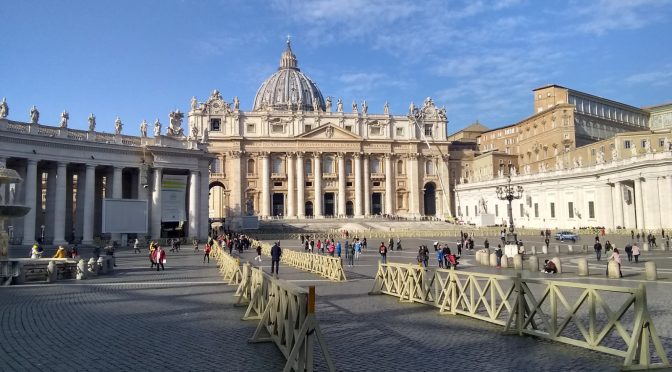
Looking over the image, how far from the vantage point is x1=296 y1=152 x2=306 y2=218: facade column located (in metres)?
80.2

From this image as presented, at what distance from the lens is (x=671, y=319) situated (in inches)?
423

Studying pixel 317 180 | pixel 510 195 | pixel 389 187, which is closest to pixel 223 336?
pixel 510 195

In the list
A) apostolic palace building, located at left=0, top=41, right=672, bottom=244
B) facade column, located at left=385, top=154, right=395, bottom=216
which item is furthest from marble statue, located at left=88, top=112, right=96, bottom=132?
facade column, located at left=385, top=154, right=395, bottom=216

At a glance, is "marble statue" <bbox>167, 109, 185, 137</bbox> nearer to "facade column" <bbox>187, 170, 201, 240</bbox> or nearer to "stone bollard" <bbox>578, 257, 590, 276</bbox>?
"facade column" <bbox>187, 170, 201, 240</bbox>

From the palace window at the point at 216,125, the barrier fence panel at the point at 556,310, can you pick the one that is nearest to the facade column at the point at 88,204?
the barrier fence panel at the point at 556,310

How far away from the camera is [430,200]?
92.0m

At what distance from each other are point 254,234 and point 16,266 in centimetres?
4142

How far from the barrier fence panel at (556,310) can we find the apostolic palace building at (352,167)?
26.8m

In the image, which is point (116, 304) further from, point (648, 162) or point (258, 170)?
point (258, 170)

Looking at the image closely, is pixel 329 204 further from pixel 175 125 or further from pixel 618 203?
pixel 618 203

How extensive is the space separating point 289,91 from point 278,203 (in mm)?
36767

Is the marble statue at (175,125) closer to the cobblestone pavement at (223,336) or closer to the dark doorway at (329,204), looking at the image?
the cobblestone pavement at (223,336)

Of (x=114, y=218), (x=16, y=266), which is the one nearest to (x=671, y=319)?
(x=16, y=266)

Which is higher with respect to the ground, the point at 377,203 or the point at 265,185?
the point at 265,185
